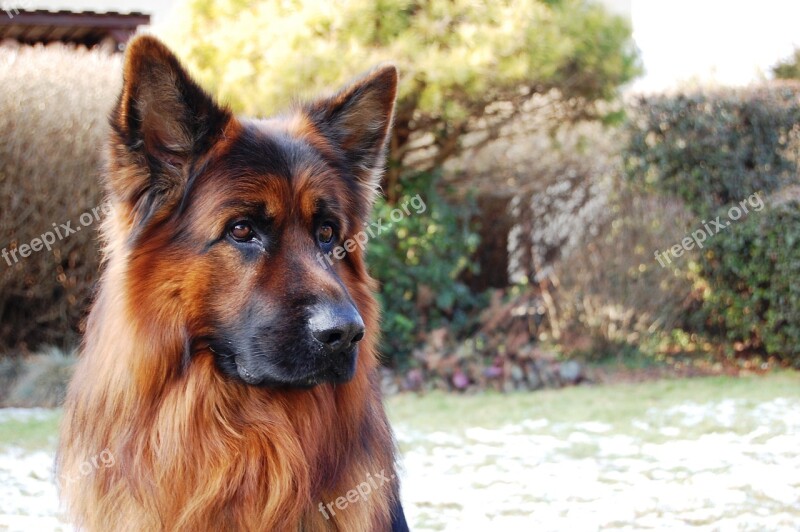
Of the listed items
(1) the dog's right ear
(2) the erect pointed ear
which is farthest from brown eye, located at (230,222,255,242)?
(2) the erect pointed ear

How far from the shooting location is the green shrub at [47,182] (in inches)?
361

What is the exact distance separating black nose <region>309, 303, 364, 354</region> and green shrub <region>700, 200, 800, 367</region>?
973 centimetres

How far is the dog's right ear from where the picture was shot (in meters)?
3.07

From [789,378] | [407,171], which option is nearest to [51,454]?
[407,171]

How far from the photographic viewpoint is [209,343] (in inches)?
125

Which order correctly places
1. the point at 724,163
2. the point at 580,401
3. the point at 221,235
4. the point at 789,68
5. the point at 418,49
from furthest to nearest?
1. the point at 789,68
2. the point at 724,163
3. the point at 418,49
4. the point at 580,401
5. the point at 221,235

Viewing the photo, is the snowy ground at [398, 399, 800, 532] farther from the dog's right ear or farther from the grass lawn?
the dog's right ear

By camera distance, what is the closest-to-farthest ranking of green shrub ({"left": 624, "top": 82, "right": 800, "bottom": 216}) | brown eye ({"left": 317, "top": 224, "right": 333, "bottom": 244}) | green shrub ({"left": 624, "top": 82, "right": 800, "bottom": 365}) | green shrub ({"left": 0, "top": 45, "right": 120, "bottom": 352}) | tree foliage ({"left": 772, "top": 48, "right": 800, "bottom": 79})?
brown eye ({"left": 317, "top": 224, "right": 333, "bottom": 244}) < green shrub ({"left": 0, "top": 45, "right": 120, "bottom": 352}) < green shrub ({"left": 624, "top": 82, "right": 800, "bottom": 365}) < green shrub ({"left": 624, "top": 82, "right": 800, "bottom": 216}) < tree foliage ({"left": 772, "top": 48, "right": 800, "bottom": 79})

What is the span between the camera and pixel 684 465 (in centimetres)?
691

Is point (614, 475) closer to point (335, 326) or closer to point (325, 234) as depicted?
point (325, 234)

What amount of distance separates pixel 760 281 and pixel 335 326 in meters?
10.2

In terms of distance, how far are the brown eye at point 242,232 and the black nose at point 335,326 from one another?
1.39ft

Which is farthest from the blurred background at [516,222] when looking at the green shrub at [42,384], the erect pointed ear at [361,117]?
the erect pointed ear at [361,117]

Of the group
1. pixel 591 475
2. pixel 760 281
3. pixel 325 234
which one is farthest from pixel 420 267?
pixel 325 234
